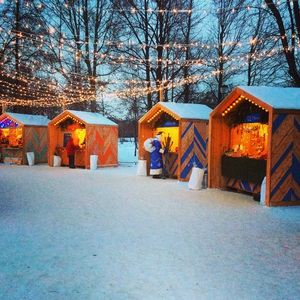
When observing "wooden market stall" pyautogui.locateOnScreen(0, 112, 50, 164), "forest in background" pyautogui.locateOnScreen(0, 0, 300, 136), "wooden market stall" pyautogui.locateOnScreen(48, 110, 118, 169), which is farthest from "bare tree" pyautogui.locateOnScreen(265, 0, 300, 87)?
"wooden market stall" pyautogui.locateOnScreen(0, 112, 50, 164)

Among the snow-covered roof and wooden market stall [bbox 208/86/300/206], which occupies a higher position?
the snow-covered roof

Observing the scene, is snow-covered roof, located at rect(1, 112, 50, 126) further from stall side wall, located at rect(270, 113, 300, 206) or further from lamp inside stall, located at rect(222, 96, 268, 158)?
stall side wall, located at rect(270, 113, 300, 206)

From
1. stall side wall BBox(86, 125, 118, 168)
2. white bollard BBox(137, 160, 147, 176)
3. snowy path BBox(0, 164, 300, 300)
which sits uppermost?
stall side wall BBox(86, 125, 118, 168)

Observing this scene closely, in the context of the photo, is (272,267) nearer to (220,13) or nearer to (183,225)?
(183,225)

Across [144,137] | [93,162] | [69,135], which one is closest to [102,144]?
[93,162]

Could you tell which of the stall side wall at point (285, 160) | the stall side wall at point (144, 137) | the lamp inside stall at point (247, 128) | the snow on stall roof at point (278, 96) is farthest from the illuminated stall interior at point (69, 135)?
the stall side wall at point (285, 160)

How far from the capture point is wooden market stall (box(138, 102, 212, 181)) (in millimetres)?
11227

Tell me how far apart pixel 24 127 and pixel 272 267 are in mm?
16462

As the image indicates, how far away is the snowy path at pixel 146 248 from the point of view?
329 cm

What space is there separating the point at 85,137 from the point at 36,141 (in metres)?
4.32

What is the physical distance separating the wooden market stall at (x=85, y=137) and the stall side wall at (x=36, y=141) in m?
1.83

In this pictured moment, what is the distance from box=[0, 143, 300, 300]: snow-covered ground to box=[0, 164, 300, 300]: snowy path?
11mm

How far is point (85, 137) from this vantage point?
15.8 meters

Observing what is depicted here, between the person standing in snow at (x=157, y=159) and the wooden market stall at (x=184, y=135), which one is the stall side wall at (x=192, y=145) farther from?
the person standing in snow at (x=157, y=159)
